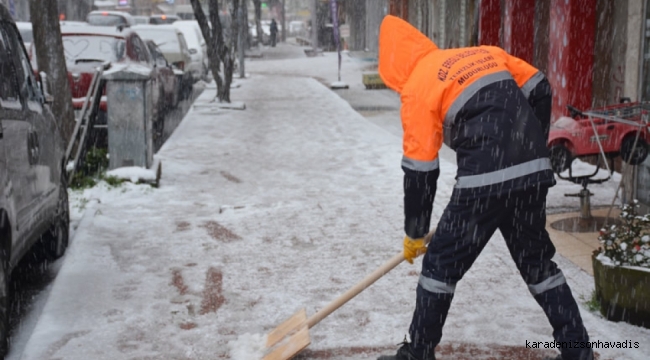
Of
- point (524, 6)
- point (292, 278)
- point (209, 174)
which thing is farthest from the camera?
point (524, 6)

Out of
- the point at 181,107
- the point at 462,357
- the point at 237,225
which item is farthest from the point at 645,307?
the point at 181,107

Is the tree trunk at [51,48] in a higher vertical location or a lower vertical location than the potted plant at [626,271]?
higher

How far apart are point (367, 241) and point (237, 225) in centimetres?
130

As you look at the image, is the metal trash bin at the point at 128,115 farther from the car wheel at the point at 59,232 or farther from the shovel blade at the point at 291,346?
the shovel blade at the point at 291,346

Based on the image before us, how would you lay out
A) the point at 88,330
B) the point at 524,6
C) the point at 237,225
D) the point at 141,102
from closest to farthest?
the point at 88,330, the point at 237,225, the point at 141,102, the point at 524,6

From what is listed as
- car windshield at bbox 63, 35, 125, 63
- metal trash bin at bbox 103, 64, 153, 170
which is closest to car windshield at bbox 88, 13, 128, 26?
car windshield at bbox 63, 35, 125, 63

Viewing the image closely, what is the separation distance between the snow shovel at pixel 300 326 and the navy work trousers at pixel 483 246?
278 millimetres

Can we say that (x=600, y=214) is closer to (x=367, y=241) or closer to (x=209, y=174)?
(x=367, y=241)

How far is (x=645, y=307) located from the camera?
468 centimetres

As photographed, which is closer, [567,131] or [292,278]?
[292,278]

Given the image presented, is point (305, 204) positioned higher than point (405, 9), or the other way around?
point (405, 9)

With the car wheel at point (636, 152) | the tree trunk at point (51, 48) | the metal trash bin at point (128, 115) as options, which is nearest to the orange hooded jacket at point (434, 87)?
the car wheel at point (636, 152)

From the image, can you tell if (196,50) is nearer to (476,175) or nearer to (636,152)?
(636,152)

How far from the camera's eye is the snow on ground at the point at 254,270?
15.7ft
